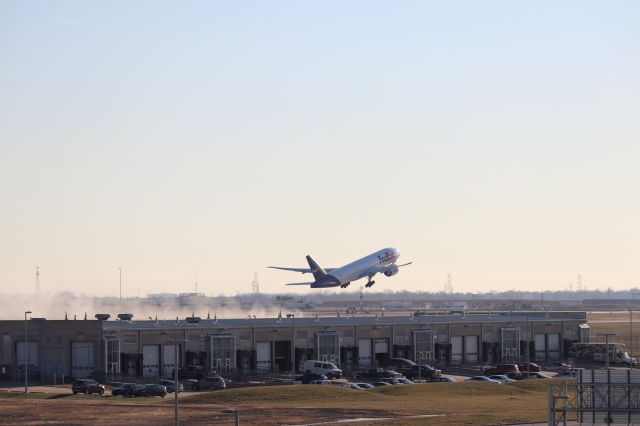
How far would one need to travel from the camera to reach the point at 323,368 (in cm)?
16438

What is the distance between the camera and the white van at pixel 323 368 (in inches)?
6417

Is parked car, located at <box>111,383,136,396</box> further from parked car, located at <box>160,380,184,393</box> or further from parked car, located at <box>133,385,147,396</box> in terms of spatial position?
parked car, located at <box>160,380,184,393</box>

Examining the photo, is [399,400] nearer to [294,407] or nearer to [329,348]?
[294,407]

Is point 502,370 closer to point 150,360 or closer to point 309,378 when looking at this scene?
point 309,378

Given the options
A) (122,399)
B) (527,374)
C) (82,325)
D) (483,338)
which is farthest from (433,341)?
(122,399)

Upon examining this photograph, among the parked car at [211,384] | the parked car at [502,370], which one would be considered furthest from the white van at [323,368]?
the parked car at [502,370]

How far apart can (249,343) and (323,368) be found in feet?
39.9

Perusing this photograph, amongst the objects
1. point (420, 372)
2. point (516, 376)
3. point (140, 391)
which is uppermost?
point (140, 391)

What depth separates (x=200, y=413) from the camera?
118 metres

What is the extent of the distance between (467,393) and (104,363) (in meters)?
45.7

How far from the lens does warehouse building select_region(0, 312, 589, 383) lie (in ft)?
521

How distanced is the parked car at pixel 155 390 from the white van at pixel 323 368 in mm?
31624

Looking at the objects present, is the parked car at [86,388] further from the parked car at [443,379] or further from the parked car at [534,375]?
the parked car at [534,375]

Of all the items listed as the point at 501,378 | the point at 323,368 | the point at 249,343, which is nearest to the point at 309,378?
the point at 323,368
